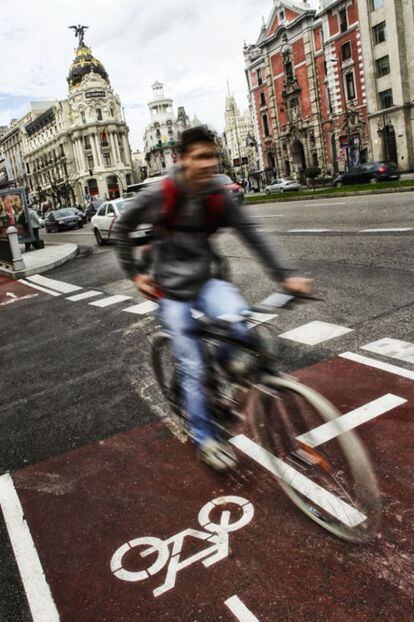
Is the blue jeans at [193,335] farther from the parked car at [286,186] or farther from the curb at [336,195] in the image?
the parked car at [286,186]

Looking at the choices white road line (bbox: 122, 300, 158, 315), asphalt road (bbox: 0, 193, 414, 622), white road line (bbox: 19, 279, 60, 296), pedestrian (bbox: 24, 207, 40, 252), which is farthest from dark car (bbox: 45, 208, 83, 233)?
white road line (bbox: 122, 300, 158, 315)

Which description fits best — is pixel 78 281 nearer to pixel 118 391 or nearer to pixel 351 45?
pixel 118 391

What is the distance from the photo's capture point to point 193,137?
2.92 m

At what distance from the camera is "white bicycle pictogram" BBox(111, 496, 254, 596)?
2654 millimetres

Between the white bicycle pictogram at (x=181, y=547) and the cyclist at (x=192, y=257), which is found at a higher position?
the cyclist at (x=192, y=257)

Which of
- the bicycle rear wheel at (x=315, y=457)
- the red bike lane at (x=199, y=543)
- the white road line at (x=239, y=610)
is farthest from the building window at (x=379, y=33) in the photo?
the white road line at (x=239, y=610)

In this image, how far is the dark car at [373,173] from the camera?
31500 millimetres

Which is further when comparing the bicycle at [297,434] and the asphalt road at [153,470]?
the bicycle at [297,434]

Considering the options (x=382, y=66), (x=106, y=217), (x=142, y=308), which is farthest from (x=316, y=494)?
(x=382, y=66)

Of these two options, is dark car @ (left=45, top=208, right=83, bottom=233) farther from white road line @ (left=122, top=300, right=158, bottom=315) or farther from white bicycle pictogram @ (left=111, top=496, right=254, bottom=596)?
white bicycle pictogram @ (left=111, top=496, right=254, bottom=596)

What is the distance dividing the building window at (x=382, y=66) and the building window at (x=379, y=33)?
1.37 m

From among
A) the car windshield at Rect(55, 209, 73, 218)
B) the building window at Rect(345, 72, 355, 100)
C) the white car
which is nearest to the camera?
the white car

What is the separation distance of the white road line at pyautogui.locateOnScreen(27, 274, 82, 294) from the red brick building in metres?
39.5

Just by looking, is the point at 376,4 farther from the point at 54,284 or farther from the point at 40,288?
the point at 40,288
